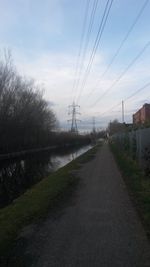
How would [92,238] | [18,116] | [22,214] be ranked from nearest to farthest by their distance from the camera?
1. [92,238]
2. [22,214]
3. [18,116]

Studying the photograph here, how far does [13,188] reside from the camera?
17.6 metres

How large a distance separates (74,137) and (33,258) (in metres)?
102

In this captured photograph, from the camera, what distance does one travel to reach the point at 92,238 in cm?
610

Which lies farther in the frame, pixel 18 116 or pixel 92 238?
pixel 18 116

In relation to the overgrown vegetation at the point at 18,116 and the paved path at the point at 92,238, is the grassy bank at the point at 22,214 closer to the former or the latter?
the paved path at the point at 92,238

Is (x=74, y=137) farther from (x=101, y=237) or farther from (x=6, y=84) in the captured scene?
(x=101, y=237)

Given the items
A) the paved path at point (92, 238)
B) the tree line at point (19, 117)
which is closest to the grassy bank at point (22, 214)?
the paved path at point (92, 238)

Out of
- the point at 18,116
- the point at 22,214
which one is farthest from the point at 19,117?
the point at 22,214

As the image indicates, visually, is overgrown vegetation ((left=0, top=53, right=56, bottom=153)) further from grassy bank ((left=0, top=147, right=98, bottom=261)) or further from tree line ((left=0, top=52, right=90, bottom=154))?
grassy bank ((left=0, top=147, right=98, bottom=261))

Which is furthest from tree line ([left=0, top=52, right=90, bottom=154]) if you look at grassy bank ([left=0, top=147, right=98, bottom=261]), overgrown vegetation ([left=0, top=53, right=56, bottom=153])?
grassy bank ([left=0, top=147, right=98, bottom=261])

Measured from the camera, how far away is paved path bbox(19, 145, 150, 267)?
5055mm

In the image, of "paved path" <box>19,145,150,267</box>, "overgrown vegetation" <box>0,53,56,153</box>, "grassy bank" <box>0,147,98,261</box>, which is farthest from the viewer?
"overgrown vegetation" <box>0,53,56,153</box>

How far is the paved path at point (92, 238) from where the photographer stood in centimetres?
505

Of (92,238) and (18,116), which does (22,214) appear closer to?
(92,238)
